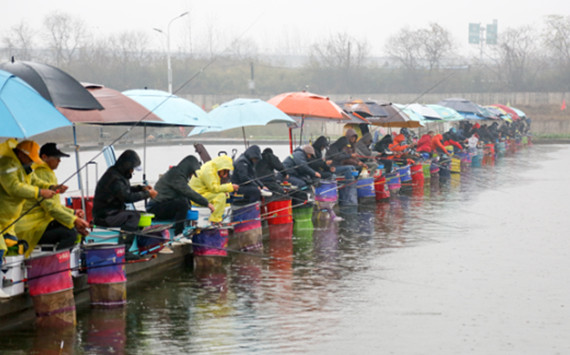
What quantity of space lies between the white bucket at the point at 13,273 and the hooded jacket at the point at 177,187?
3.21 metres

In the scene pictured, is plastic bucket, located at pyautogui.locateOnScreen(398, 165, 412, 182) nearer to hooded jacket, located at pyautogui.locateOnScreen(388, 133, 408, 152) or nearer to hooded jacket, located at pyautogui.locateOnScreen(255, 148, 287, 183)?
hooded jacket, located at pyautogui.locateOnScreen(388, 133, 408, 152)

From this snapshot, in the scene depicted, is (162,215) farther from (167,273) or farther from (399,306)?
(399,306)

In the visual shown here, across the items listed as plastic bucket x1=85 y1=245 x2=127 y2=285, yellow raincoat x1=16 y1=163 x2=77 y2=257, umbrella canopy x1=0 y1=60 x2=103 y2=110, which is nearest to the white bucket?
yellow raincoat x1=16 y1=163 x2=77 y2=257

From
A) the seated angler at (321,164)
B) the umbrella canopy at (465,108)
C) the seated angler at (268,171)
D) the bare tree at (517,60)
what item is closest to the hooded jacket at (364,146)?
the seated angler at (321,164)

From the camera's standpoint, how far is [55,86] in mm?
9180

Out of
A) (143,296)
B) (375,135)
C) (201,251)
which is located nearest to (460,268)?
(201,251)

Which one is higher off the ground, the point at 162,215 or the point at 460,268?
the point at 162,215

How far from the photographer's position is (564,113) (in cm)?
7681

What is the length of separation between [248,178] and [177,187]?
10.6 ft

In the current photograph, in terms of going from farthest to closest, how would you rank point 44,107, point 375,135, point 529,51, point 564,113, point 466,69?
point 529,51 < point 466,69 < point 564,113 < point 375,135 < point 44,107

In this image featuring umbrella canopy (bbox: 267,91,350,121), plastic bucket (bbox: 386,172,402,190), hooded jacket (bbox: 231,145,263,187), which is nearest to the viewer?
hooded jacket (bbox: 231,145,263,187)

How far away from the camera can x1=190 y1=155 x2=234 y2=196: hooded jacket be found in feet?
40.6

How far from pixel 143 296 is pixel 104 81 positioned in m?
69.4

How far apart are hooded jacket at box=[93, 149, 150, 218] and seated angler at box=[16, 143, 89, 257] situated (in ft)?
2.80
